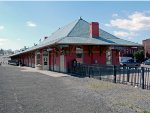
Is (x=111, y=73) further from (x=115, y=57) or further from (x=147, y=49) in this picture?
(x=147, y=49)

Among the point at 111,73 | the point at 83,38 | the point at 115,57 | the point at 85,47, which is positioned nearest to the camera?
the point at 111,73

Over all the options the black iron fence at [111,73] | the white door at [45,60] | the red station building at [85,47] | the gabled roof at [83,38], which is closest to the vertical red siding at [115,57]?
the red station building at [85,47]

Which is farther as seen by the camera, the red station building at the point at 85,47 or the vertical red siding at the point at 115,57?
the vertical red siding at the point at 115,57

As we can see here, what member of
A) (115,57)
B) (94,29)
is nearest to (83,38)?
(94,29)

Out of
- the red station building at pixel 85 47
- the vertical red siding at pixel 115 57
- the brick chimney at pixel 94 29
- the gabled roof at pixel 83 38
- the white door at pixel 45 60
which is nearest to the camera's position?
the gabled roof at pixel 83 38

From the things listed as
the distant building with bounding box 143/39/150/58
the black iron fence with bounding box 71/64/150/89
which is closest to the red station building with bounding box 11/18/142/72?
the black iron fence with bounding box 71/64/150/89

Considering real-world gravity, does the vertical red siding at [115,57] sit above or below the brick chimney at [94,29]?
below

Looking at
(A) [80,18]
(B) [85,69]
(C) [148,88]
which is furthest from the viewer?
(A) [80,18]

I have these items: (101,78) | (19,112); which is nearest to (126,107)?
(19,112)

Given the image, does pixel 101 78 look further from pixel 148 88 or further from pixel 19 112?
pixel 19 112

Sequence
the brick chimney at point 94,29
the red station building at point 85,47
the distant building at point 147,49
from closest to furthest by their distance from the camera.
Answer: the red station building at point 85,47 < the brick chimney at point 94,29 < the distant building at point 147,49

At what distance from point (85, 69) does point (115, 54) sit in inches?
412

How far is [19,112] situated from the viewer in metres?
8.39

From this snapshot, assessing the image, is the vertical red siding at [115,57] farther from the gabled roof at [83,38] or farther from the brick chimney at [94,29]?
the brick chimney at [94,29]
